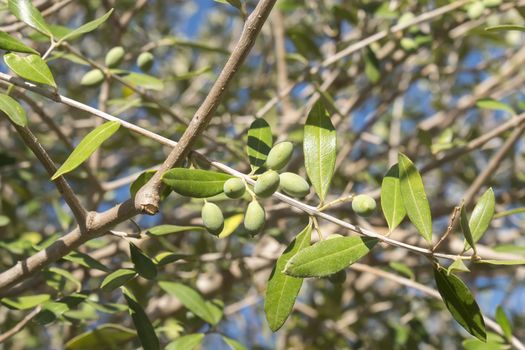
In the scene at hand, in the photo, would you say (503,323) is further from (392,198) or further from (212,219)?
(212,219)

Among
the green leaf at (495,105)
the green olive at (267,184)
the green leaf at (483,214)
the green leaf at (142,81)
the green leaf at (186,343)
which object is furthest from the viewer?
the green leaf at (495,105)

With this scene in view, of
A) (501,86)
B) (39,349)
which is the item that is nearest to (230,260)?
(501,86)

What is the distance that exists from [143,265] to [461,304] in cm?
41

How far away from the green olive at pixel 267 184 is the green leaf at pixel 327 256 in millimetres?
80

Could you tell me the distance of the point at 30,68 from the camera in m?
0.85

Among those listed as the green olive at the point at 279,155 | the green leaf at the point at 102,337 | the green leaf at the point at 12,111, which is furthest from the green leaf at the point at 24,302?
the green olive at the point at 279,155

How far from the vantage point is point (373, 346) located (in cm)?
184

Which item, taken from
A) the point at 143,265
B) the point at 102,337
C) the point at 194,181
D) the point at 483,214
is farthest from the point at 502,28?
the point at 102,337

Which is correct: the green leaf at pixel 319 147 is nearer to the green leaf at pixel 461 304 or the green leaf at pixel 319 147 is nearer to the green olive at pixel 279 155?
the green olive at pixel 279 155

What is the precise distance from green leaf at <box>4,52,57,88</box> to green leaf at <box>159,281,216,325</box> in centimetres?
43

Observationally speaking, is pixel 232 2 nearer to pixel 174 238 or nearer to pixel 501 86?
pixel 174 238

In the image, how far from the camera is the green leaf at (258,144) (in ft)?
2.76

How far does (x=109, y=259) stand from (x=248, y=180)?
80 cm

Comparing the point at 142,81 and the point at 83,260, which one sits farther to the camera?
the point at 142,81
